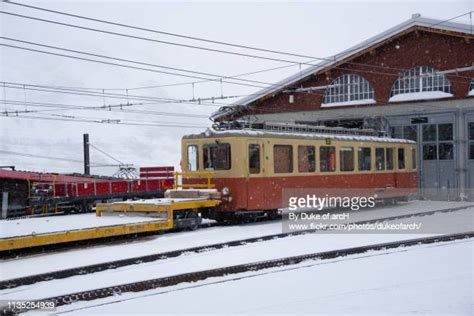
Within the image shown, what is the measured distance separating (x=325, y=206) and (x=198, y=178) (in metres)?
4.69

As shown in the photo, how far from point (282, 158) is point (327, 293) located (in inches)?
374

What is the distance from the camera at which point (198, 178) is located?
17.0 metres

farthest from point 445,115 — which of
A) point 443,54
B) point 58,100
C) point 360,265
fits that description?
point 58,100

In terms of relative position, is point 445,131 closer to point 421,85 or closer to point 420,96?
point 420,96

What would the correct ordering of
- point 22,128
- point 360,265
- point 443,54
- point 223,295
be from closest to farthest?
point 223,295 < point 360,265 < point 443,54 < point 22,128

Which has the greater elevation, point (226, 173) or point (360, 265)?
point (226, 173)

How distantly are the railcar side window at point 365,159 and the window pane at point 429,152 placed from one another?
7.64 meters

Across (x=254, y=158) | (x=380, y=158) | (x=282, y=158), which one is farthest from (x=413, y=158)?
(x=254, y=158)

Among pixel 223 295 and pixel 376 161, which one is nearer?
pixel 223 295

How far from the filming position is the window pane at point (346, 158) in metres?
19.4

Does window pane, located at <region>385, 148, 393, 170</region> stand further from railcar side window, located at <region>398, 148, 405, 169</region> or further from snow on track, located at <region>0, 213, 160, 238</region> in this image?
snow on track, located at <region>0, 213, 160, 238</region>

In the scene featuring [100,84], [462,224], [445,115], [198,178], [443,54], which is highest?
[100,84]

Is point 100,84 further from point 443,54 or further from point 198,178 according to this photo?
point 198,178

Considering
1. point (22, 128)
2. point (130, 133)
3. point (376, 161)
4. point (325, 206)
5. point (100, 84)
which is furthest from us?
point (100, 84)
